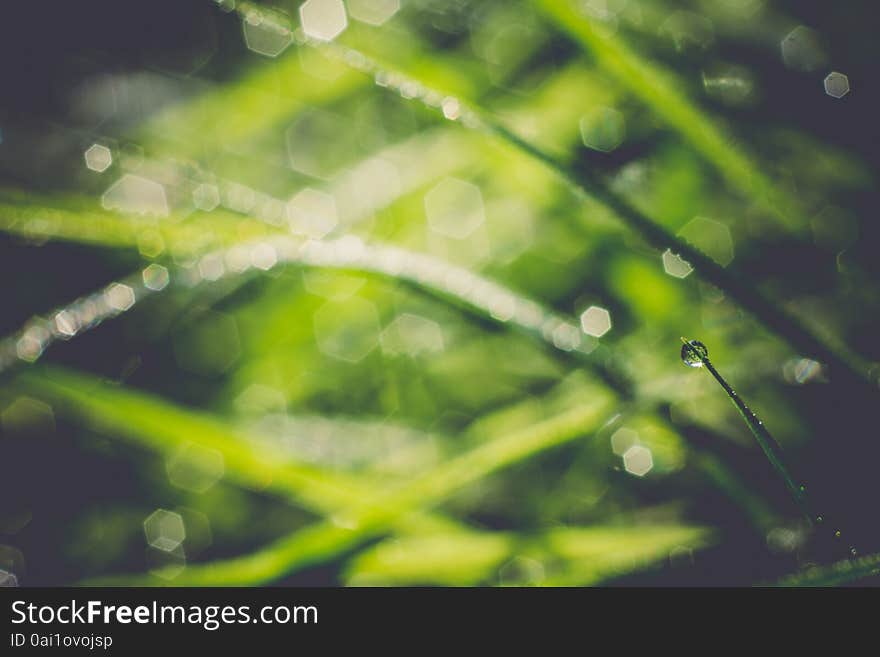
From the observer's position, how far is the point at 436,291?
1.41 feet

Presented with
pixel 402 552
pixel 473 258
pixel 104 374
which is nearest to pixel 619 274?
pixel 473 258

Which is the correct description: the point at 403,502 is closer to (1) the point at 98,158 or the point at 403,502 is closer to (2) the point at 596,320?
(2) the point at 596,320

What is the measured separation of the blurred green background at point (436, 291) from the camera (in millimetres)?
441

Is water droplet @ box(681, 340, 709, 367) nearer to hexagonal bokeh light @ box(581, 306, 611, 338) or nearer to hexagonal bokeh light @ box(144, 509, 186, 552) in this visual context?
hexagonal bokeh light @ box(581, 306, 611, 338)

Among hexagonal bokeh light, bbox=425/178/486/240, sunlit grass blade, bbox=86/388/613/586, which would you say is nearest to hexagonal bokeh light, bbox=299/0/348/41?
hexagonal bokeh light, bbox=425/178/486/240

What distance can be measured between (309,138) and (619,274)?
1.29 feet

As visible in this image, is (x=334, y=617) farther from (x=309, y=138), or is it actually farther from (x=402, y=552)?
(x=309, y=138)

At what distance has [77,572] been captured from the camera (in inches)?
22.3

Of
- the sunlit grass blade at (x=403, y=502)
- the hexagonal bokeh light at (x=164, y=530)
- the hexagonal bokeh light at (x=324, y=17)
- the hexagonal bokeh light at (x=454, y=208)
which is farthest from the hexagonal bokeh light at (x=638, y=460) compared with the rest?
the hexagonal bokeh light at (x=324, y=17)

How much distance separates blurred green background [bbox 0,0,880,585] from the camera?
0.44 metres

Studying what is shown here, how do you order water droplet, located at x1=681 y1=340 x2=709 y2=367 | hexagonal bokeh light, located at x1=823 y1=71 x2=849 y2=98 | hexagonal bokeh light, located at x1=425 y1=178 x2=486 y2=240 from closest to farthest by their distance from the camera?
water droplet, located at x1=681 y1=340 x2=709 y2=367
hexagonal bokeh light, located at x1=823 y1=71 x2=849 y2=98
hexagonal bokeh light, located at x1=425 y1=178 x2=486 y2=240

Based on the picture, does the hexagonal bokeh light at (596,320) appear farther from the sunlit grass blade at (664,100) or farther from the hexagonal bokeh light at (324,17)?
the hexagonal bokeh light at (324,17)

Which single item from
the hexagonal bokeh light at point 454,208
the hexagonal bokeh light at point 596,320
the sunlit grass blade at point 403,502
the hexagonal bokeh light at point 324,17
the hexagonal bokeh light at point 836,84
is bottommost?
the sunlit grass blade at point 403,502

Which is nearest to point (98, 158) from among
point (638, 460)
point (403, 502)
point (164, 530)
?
point (164, 530)
